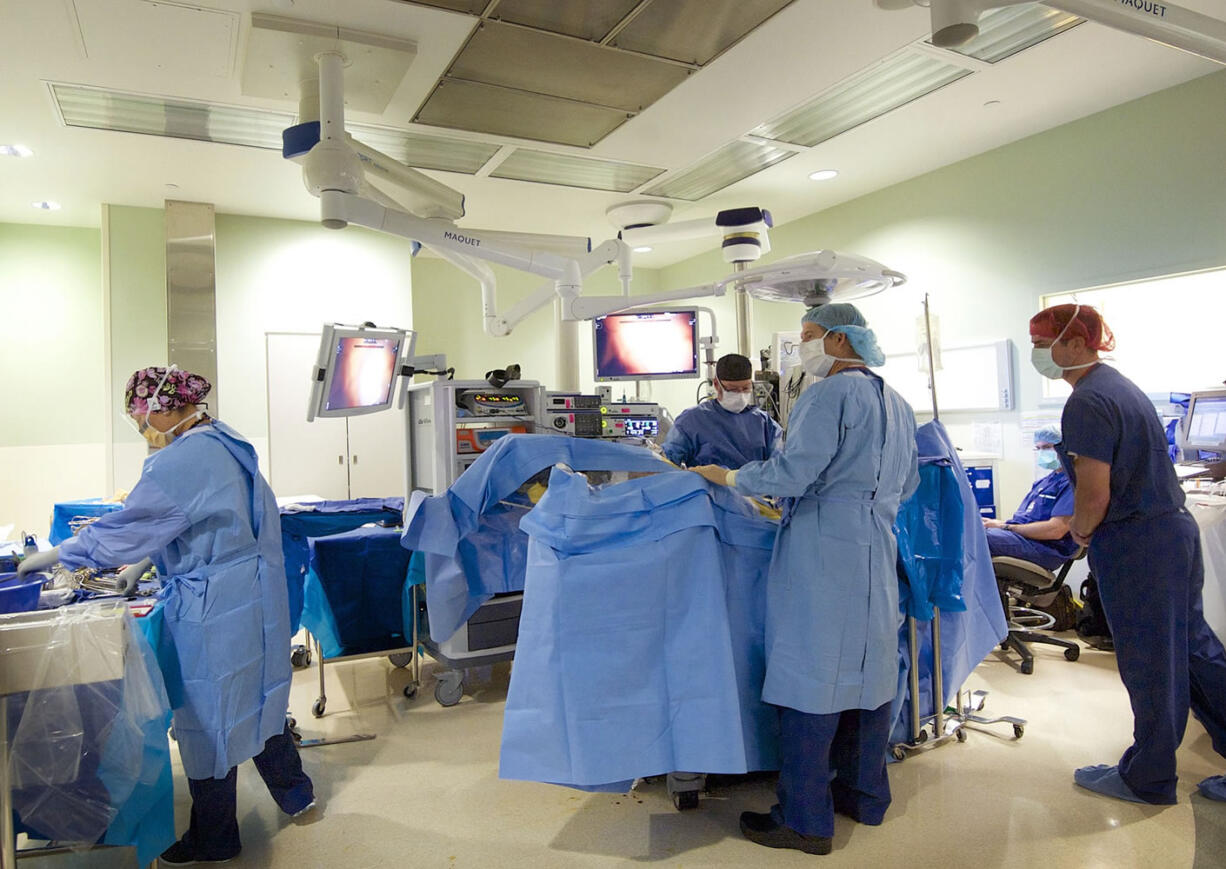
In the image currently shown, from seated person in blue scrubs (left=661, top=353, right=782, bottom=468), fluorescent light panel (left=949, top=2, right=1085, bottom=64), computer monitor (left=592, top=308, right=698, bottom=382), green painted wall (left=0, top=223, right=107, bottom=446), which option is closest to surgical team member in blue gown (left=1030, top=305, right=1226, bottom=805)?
seated person in blue scrubs (left=661, top=353, right=782, bottom=468)

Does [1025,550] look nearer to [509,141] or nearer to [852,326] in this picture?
[852,326]

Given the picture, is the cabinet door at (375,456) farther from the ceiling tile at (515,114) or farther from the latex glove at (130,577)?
the latex glove at (130,577)

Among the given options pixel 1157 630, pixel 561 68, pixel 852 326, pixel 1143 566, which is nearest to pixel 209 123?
pixel 561 68

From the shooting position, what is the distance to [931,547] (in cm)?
262

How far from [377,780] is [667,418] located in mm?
2477

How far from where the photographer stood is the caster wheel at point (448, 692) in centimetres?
352

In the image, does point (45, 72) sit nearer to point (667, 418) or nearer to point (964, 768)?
point (667, 418)

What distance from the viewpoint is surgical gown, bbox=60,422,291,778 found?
6.97ft

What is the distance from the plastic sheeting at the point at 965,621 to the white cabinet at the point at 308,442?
409cm

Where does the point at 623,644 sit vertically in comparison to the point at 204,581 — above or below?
below

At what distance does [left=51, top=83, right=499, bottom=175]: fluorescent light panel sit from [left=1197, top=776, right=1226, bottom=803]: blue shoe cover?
4.35 meters

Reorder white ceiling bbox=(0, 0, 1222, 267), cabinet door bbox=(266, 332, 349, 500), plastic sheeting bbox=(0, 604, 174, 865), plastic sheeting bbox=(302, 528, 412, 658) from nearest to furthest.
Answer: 1. plastic sheeting bbox=(0, 604, 174, 865)
2. white ceiling bbox=(0, 0, 1222, 267)
3. plastic sheeting bbox=(302, 528, 412, 658)
4. cabinet door bbox=(266, 332, 349, 500)

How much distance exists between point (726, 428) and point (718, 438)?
0.06 meters

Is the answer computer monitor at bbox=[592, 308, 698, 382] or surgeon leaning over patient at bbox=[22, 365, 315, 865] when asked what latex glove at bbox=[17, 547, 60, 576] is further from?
computer monitor at bbox=[592, 308, 698, 382]
